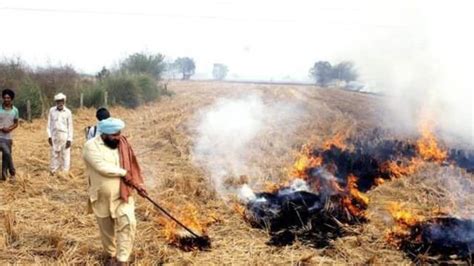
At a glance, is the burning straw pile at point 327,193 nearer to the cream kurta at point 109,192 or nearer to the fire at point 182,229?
the fire at point 182,229

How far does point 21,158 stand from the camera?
33.8 ft

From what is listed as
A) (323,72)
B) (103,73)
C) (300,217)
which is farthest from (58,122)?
(323,72)

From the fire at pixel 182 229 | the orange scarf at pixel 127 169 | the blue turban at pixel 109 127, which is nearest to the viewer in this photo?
the blue turban at pixel 109 127

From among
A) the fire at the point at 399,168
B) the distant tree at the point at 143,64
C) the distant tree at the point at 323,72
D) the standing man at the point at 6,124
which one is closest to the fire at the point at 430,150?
the fire at the point at 399,168

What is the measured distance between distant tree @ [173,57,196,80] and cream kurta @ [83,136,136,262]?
83.4m

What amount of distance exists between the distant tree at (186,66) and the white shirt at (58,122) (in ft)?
259

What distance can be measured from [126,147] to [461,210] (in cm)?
549

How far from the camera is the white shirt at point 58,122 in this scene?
340 inches

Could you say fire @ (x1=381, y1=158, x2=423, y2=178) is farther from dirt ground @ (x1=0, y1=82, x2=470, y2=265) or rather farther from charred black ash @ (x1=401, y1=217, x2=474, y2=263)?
charred black ash @ (x1=401, y1=217, x2=474, y2=263)

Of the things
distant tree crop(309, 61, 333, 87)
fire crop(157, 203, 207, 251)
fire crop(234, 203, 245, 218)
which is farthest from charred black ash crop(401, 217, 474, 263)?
distant tree crop(309, 61, 333, 87)

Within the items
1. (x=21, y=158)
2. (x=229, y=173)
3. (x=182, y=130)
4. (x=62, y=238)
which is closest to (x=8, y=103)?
(x=21, y=158)

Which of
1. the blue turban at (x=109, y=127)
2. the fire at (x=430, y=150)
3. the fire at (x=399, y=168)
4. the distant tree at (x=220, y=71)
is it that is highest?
the distant tree at (x=220, y=71)

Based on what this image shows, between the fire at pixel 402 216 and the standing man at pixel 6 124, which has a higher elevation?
the standing man at pixel 6 124

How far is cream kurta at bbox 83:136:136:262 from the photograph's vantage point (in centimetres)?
451
